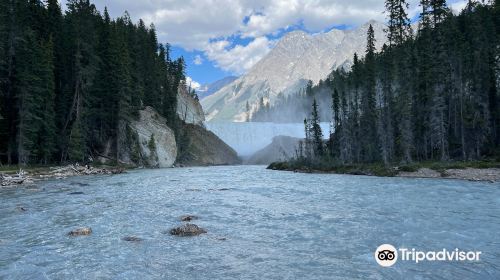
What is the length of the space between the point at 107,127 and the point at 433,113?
2170 inches

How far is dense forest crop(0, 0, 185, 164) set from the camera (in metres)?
50.0

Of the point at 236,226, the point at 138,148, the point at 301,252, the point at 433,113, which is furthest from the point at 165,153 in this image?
the point at 301,252

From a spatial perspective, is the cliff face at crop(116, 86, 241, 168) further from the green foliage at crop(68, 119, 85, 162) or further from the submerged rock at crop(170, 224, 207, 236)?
the submerged rock at crop(170, 224, 207, 236)

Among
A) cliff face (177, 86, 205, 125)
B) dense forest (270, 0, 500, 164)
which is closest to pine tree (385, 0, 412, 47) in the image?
dense forest (270, 0, 500, 164)

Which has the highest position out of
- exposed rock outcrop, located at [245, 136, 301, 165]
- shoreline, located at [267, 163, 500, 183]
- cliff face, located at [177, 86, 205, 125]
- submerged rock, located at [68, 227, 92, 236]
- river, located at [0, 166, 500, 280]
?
cliff face, located at [177, 86, 205, 125]

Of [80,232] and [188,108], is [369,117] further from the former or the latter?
[188,108]

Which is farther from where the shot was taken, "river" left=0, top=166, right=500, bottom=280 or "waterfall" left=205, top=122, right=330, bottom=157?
"waterfall" left=205, top=122, right=330, bottom=157

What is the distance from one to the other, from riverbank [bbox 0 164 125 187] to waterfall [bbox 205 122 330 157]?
7857cm

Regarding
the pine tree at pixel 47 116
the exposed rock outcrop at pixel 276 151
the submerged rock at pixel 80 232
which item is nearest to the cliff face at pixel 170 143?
the exposed rock outcrop at pixel 276 151

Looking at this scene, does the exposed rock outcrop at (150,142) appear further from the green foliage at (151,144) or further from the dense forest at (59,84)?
the dense forest at (59,84)

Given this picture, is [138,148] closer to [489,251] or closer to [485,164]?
[485,164]

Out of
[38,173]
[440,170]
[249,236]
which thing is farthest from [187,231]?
[38,173]

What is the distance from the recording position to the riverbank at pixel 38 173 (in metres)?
38.0

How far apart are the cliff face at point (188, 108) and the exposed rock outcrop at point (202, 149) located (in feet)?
17.1
